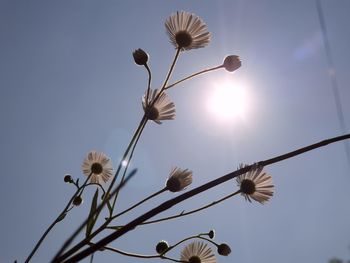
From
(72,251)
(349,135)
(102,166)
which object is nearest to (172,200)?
(72,251)

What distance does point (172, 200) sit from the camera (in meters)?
0.60

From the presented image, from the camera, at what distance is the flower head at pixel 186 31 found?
1.17m

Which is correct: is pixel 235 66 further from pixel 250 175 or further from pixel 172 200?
pixel 172 200

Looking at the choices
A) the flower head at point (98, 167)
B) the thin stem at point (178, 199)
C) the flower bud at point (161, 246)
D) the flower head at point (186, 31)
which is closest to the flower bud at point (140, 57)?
the flower head at point (186, 31)

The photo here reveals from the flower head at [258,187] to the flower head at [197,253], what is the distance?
0.19 metres

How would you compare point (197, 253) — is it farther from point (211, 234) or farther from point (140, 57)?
point (140, 57)

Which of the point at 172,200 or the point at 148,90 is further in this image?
the point at 148,90

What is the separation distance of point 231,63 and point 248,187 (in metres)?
0.35

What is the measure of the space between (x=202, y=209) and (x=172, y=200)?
0.30 metres

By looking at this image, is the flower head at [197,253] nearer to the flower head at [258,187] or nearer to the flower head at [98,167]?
the flower head at [258,187]

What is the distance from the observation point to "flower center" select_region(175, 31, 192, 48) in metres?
1.21

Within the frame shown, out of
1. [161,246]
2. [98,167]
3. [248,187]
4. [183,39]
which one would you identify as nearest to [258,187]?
[248,187]

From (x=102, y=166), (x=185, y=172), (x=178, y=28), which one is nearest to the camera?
(x=185, y=172)

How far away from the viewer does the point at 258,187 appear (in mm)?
1113
